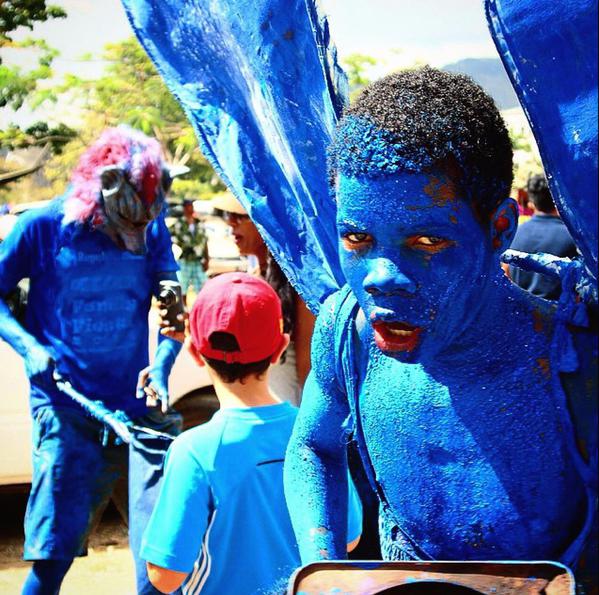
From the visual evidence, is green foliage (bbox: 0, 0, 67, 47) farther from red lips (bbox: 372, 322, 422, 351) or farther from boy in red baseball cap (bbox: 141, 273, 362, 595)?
red lips (bbox: 372, 322, 422, 351)

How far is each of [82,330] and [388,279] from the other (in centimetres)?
273

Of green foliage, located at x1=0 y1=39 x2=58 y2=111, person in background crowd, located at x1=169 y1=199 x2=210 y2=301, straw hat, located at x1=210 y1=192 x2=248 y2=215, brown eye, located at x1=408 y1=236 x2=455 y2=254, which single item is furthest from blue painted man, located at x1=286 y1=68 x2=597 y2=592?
green foliage, located at x1=0 y1=39 x2=58 y2=111

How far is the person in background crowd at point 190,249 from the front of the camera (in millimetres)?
9266

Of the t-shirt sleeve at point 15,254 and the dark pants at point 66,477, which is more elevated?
the t-shirt sleeve at point 15,254

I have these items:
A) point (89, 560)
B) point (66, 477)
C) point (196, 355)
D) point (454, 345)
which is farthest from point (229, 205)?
point (454, 345)

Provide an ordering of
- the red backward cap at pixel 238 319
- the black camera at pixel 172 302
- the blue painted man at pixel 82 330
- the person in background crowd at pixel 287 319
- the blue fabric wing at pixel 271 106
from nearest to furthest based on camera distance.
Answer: the blue fabric wing at pixel 271 106, the red backward cap at pixel 238 319, the blue painted man at pixel 82 330, the black camera at pixel 172 302, the person in background crowd at pixel 287 319

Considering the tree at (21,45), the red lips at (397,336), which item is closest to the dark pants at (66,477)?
the red lips at (397,336)

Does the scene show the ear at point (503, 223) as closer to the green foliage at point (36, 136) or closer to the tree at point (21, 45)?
the tree at point (21, 45)

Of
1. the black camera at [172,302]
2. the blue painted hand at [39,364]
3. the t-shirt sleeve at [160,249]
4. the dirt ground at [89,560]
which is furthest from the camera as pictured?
the dirt ground at [89,560]

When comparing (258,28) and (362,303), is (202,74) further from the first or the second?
(362,303)

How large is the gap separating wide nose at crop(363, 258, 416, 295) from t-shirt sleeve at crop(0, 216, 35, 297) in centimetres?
274

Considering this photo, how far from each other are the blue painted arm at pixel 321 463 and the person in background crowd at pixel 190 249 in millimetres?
7064

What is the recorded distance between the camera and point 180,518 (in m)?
2.62

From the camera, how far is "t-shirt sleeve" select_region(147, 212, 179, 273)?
13.8 feet
